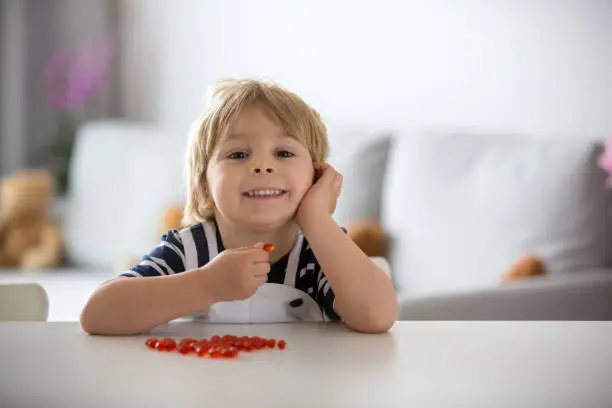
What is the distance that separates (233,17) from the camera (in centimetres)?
339

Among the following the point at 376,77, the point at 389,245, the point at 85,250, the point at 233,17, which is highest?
the point at 233,17

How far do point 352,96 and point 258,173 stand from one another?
202 cm

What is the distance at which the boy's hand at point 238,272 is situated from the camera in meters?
0.84

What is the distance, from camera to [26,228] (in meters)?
3.04

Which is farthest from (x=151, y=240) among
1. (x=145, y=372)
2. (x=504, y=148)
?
(x=145, y=372)

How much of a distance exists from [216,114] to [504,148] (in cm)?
133

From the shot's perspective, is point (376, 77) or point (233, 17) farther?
point (233, 17)

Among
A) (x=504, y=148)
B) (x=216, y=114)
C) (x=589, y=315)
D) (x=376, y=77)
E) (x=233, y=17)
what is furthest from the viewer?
(x=233, y=17)

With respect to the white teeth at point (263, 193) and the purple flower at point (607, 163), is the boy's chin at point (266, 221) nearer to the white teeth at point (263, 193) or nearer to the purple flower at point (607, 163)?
the white teeth at point (263, 193)

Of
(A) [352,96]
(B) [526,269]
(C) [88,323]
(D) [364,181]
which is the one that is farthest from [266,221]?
(A) [352,96]

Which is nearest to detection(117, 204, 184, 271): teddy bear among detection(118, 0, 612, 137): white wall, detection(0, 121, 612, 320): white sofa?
detection(0, 121, 612, 320): white sofa

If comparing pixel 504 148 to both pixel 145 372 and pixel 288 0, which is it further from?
pixel 145 372

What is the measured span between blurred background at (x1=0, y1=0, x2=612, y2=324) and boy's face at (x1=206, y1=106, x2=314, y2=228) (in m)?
0.91

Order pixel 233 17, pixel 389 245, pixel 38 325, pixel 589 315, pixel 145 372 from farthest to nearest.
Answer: pixel 233 17
pixel 389 245
pixel 589 315
pixel 38 325
pixel 145 372
